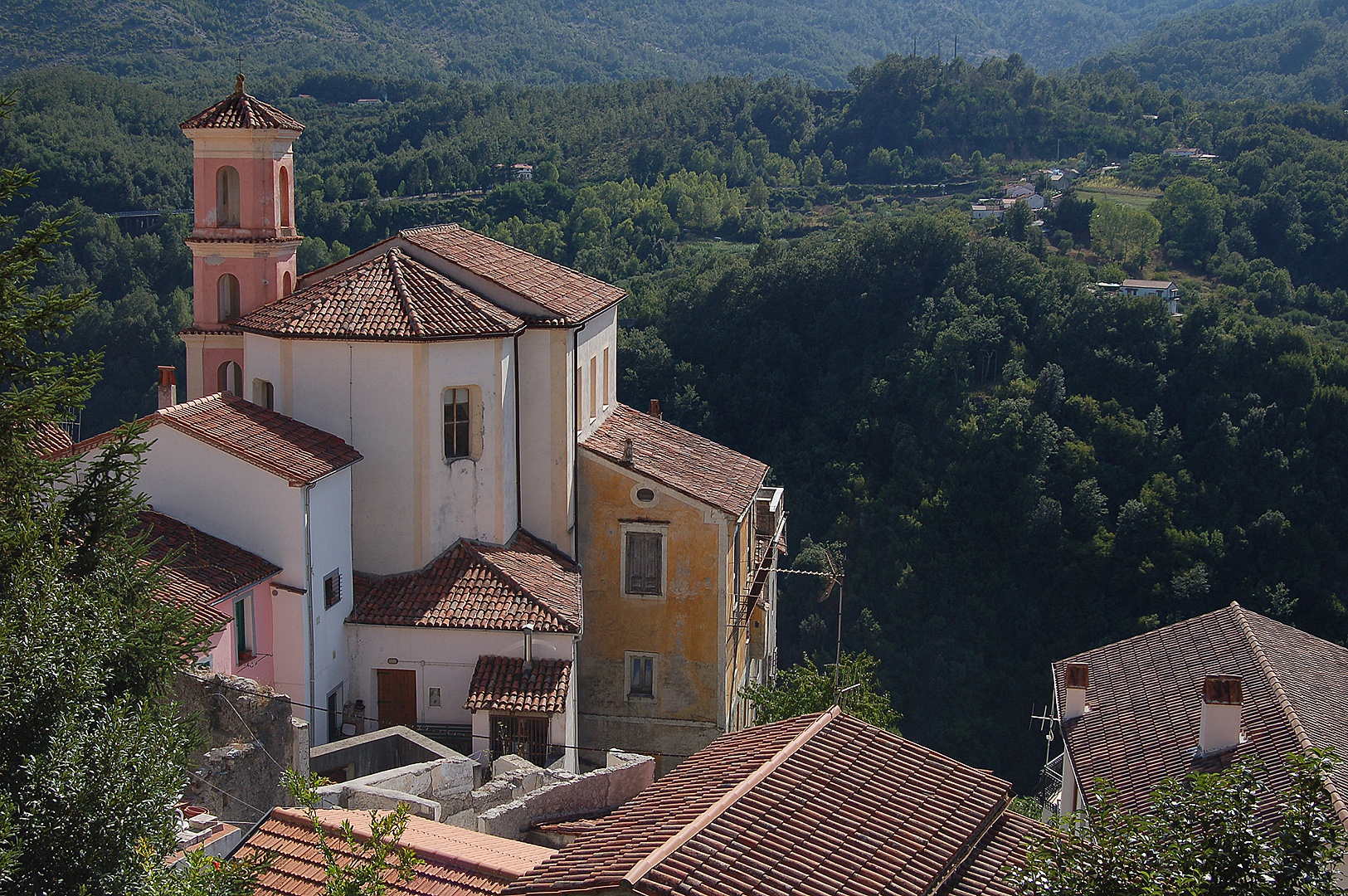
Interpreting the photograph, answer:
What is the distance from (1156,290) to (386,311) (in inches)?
2716

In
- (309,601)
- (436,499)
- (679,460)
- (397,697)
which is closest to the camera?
(309,601)

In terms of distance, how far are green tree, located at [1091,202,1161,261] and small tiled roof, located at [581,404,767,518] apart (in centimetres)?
7235

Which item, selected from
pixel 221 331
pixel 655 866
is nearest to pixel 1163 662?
pixel 655 866

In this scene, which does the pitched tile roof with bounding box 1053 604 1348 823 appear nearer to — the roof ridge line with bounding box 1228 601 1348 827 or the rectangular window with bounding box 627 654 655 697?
the roof ridge line with bounding box 1228 601 1348 827

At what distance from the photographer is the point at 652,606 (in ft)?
101

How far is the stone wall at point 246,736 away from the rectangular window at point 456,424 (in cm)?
819

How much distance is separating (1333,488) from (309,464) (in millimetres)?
55317

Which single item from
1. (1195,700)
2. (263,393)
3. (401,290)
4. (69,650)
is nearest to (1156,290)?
(1195,700)

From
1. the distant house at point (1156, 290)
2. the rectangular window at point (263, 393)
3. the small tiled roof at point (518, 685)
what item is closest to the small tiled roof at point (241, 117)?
the rectangular window at point (263, 393)

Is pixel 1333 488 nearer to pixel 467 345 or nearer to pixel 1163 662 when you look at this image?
pixel 1163 662

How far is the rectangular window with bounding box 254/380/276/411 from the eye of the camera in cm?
2811

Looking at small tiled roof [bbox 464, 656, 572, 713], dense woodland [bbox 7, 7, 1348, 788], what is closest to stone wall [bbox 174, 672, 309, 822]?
small tiled roof [bbox 464, 656, 572, 713]

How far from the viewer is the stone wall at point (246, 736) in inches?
779

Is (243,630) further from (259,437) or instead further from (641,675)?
(641,675)
